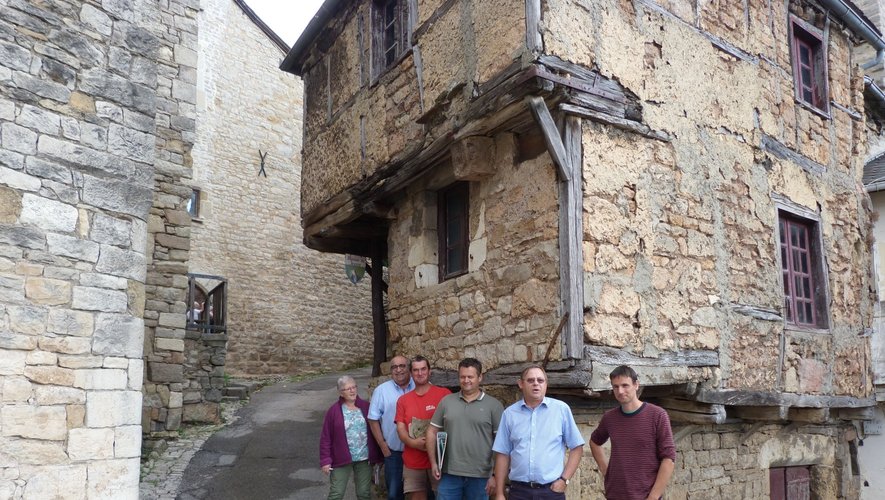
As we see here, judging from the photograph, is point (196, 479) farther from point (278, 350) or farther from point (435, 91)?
point (278, 350)

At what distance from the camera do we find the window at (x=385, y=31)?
7.92 meters

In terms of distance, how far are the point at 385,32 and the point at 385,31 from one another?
0.03ft

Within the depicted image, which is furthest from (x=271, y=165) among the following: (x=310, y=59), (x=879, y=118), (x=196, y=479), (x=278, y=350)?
(x=879, y=118)

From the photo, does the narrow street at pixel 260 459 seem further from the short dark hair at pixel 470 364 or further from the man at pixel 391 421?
the short dark hair at pixel 470 364

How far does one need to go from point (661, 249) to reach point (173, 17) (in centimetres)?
774

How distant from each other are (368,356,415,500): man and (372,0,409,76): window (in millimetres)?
3375

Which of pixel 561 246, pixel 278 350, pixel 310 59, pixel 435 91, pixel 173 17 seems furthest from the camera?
pixel 278 350

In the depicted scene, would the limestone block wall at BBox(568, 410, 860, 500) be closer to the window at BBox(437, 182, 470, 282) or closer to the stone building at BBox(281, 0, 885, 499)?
the stone building at BBox(281, 0, 885, 499)

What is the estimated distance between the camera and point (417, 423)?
18.8 feet

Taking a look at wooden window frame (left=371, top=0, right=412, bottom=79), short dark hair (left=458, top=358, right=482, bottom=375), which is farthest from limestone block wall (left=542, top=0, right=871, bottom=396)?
wooden window frame (left=371, top=0, right=412, bottom=79)

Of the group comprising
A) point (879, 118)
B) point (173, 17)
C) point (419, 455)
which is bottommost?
point (419, 455)

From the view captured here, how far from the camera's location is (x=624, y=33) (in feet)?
20.5

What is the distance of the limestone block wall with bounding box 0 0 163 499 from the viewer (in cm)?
448

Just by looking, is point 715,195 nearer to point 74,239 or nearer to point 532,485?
point 532,485
